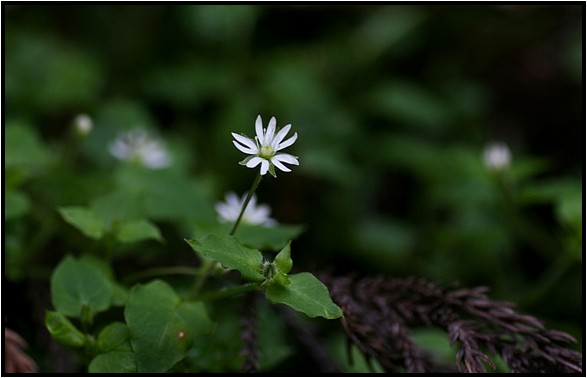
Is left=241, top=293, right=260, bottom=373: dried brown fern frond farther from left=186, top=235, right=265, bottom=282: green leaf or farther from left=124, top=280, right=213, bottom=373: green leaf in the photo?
left=186, top=235, right=265, bottom=282: green leaf

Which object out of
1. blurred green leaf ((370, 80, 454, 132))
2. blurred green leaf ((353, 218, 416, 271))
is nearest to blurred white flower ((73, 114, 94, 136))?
blurred green leaf ((353, 218, 416, 271))

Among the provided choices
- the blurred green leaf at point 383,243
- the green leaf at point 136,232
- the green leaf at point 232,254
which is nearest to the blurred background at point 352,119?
the blurred green leaf at point 383,243

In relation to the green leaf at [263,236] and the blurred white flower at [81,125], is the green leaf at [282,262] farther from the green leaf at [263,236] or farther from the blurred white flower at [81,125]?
the blurred white flower at [81,125]

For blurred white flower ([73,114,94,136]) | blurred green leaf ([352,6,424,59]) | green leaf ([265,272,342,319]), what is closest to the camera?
green leaf ([265,272,342,319])

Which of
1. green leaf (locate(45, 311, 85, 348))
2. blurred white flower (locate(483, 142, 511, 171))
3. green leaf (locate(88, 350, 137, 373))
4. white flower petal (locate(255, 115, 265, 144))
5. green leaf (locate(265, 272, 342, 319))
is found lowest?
green leaf (locate(88, 350, 137, 373))

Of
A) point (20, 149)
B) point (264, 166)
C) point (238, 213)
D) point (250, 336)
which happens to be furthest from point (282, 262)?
point (20, 149)

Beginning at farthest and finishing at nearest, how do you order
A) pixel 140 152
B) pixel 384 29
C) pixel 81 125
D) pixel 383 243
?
pixel 384 29 → pixel 383 243 → pixel 140 152 → pixel 81 125

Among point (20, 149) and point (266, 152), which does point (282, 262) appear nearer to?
point (266, 152)
